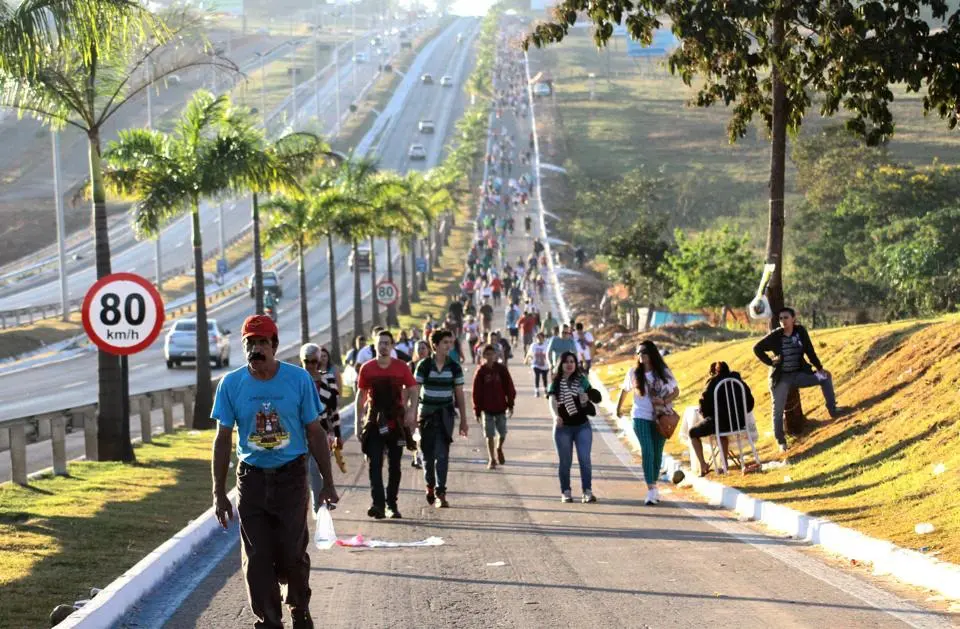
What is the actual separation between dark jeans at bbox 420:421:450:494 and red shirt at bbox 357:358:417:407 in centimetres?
117

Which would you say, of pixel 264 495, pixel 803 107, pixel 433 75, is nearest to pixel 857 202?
pixel 803 107

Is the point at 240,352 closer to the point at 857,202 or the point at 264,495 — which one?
the point at 857,202

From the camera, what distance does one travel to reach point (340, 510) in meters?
15.8

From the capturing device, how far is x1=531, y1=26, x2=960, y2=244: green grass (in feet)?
355

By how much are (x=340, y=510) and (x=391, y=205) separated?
4094cm

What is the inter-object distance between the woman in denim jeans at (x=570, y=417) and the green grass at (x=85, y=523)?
400cm

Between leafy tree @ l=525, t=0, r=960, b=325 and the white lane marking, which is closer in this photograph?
the white lane marking

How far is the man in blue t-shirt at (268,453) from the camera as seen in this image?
313 inches

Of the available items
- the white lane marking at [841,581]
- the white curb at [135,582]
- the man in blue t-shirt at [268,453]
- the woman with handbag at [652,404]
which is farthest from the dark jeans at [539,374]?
the man in blue t-shirt at [268,453]

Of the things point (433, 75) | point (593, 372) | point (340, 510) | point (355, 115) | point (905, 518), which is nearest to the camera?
point (905, 518)

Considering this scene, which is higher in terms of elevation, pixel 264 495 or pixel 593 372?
pixel 264 495

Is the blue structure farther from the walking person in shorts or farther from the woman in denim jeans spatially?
the woman in denim jeans

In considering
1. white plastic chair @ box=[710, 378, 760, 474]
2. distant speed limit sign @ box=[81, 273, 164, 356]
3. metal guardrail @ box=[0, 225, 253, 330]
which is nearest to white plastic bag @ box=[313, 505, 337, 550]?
distant speed limit sign @ box=[81, 273, 164, 356]

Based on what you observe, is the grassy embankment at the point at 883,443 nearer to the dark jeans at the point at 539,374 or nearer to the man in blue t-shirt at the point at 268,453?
the man in blue t-shirt at the point at 268,453
